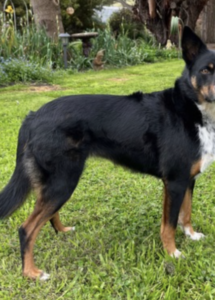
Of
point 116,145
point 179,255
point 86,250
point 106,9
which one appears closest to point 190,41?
point 116,145

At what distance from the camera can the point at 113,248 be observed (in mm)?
2770

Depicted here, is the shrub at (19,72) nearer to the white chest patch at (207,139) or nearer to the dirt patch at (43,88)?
the dirt patch at (43,88)

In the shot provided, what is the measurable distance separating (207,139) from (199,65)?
1.68 feet

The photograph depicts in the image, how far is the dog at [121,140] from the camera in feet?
8.01

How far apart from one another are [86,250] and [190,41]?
172 cm

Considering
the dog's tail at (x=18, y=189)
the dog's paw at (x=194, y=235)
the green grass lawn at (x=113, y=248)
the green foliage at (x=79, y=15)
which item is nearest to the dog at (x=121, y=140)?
the dog's tail at (x=18, y=189)

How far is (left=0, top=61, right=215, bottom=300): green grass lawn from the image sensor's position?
2338 millimetres

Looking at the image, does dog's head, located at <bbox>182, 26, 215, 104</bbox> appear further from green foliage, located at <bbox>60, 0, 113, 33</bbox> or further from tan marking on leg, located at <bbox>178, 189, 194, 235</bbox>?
green foliage, located at <bbox>60, 0, 113, 33</bbox>

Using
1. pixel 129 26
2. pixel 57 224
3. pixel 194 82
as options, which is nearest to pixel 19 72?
pixel 57 224

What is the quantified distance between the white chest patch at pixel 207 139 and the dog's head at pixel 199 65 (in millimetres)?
147

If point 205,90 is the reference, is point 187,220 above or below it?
below

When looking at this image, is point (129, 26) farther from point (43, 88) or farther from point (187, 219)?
point (187, 219)

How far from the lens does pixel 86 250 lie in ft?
9.12

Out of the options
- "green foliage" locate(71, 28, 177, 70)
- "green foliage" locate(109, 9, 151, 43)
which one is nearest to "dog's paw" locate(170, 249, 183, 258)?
"green foliage" locate(71, 28, 177, 70)
